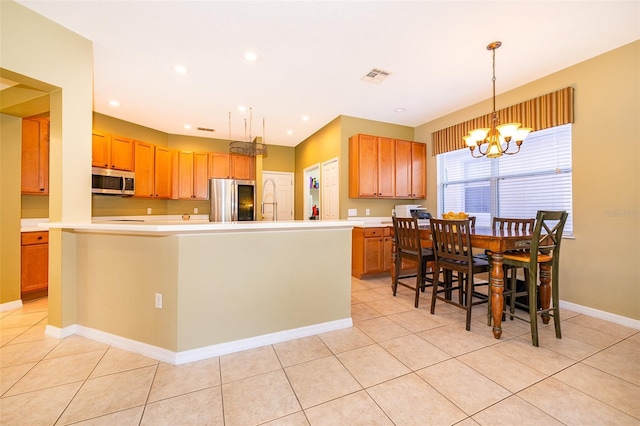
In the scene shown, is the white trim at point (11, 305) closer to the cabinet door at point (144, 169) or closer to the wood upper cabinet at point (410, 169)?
the cabinet door at point (144, 169)

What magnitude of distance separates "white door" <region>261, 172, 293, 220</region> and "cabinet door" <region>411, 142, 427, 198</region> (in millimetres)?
3036

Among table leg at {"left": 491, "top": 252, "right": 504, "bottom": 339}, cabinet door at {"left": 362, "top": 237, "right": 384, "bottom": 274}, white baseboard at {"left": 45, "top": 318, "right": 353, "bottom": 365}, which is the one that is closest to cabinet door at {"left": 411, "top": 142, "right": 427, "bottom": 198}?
cabinet door at {"left": 362, "top": 237, "right": 384, "bottom": 274}

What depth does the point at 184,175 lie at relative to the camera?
17.6 ft

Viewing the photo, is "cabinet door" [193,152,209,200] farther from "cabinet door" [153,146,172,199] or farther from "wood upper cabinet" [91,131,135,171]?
"wood upper cabinet" [91,131,135,171]

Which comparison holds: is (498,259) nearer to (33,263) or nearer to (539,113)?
(539,113)

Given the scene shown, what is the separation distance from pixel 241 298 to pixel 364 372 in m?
1.08

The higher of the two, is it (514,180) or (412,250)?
(514,180)

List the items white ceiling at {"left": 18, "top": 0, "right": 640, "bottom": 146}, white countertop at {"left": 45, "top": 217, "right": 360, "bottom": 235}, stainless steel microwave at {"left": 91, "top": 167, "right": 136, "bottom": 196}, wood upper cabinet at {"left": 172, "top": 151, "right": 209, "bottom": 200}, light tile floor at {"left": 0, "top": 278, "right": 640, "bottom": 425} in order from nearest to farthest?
light tile floor at {"left": 0, "top": 278, "right": 640, "bottom": 425} → white countertop at {"left": 45, "top": 217, "right": 360, "bottom": 235} → white ceiling at {"left": 18, "top": 0, "right": 640, "bottom": 146} → stainless steel microwave at {"left": 91, "top": 167, "right": 136, "bottom": 196} → wood upper cabinet at {"left": 172, "top": 151, "right": 209, "bottom": 200}

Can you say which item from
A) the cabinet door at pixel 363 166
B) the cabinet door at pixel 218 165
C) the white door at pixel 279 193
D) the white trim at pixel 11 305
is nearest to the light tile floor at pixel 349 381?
the white trim at pixel 11 305

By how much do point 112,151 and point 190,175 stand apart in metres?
1.39

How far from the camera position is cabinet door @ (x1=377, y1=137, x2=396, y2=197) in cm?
444

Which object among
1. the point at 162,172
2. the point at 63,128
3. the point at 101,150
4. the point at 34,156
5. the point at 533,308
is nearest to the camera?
the point at 533,308

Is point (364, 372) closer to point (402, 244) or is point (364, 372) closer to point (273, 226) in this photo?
point (273, 226)

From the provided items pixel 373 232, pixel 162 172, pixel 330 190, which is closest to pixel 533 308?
pixel 373 232
